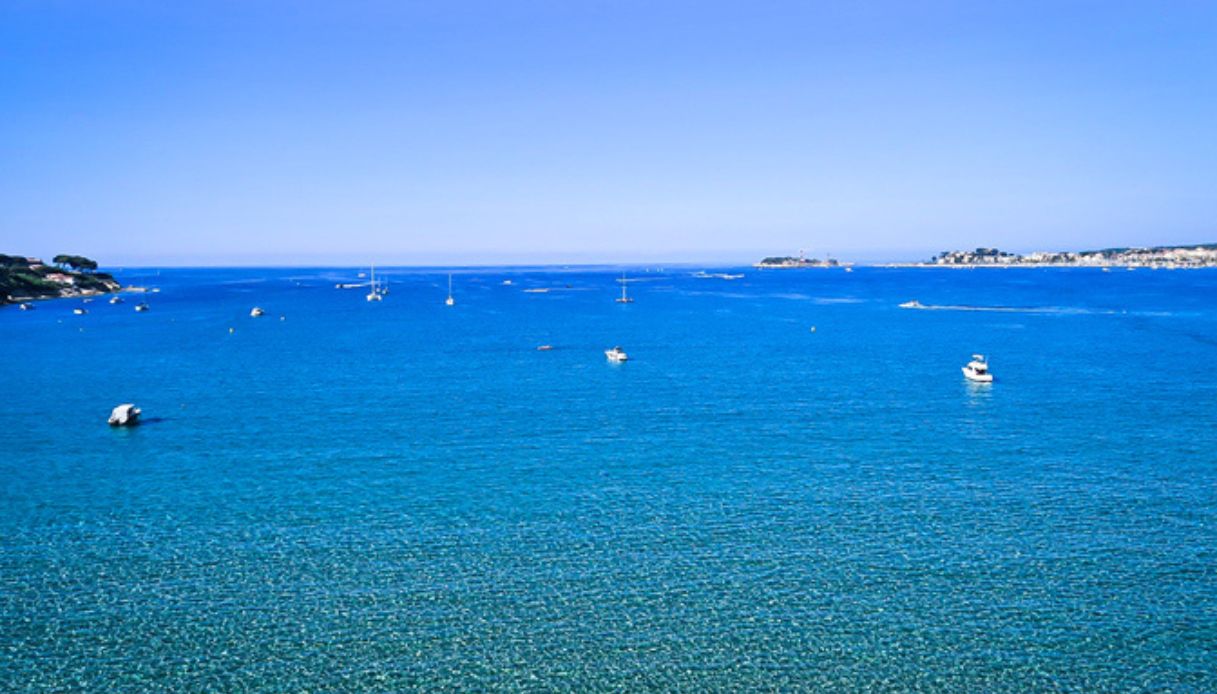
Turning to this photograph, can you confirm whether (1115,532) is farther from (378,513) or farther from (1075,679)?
(378,513)

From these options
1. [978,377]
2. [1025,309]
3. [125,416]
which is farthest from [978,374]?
[1025,309]

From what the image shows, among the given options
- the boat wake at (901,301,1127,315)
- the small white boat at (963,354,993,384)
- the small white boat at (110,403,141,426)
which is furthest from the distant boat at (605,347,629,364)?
the boat wake at (901,301,1127,315)

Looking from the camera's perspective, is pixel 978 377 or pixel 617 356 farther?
pixel 617 356

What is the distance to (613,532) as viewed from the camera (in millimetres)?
35625

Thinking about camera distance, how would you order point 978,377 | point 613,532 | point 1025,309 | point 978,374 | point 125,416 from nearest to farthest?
1. point 613,532
2. point 125,416
3. point 978,377
4. point 978,374
5. point 1025,309

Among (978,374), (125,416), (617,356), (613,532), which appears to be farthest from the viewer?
(617,356)

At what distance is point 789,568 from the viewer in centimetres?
3180

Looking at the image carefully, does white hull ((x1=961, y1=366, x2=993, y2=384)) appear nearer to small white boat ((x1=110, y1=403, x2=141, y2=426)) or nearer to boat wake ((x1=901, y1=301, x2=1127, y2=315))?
small white boat ((x1=110, y1=403, x2=141, y2=426))

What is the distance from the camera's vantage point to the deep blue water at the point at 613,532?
25609 millimetres

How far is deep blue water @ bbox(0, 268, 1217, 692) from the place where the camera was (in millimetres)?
25609

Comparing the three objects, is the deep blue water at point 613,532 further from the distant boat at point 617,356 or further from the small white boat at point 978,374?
the distant boat at point 617,356

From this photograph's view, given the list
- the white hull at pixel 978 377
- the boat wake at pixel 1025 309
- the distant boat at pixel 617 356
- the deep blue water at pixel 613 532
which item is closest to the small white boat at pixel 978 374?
the white hull at pixel 978 377

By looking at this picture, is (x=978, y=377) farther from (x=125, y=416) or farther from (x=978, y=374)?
(x=125, y=416)

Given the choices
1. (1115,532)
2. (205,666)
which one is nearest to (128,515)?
(205,666)
